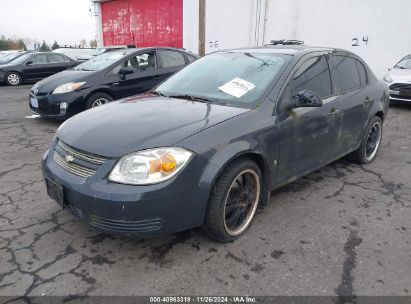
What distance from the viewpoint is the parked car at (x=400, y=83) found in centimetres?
866

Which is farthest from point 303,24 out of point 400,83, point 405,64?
point 400,83

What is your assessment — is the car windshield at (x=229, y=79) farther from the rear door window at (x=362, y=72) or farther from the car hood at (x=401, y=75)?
the car hood at (x=401, y=75)

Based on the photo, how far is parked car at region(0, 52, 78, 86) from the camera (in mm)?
14172

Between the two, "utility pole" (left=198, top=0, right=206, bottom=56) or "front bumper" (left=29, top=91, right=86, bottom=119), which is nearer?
"front bumper" (left=29, top=91, right=86, bottom=119)

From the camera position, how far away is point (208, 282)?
245 centimetres

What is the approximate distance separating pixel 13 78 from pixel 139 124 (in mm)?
13846

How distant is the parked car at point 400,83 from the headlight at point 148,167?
813 centimetres

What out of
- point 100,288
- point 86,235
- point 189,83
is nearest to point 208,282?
point 100,288

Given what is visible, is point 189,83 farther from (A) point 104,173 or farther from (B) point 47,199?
(B) point 47,199

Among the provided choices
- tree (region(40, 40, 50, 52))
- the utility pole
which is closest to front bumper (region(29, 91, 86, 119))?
the utility pole

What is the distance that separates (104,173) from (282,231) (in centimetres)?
162

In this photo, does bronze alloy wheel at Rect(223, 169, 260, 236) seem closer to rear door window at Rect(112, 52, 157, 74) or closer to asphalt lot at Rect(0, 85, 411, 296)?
asphalt lot at Rect(0, 85, 411, 296)

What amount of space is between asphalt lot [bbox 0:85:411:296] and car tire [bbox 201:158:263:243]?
4.7 inches

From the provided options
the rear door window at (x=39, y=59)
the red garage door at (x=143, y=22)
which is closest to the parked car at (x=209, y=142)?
the rear door window at (x=39, y=59)
